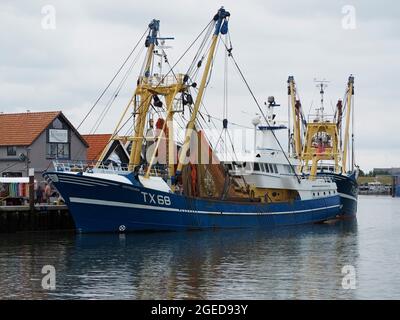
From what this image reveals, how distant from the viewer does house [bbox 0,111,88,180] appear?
63463 millimetres

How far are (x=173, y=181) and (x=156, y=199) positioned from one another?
8.25ft

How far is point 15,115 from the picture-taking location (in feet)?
221

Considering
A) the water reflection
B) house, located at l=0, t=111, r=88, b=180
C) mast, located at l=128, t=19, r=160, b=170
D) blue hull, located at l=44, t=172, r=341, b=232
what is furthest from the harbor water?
house, located at l=0, t=111, r=88, b=180

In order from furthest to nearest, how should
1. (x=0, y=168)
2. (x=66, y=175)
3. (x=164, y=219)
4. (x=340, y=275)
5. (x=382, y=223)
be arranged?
(x=382, y=223), (x=0, y=168), (x=164, y=219), (x=66, y=175), (x=340, y=275)

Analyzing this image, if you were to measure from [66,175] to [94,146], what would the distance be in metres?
30.0

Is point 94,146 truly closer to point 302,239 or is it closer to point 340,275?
point 302,239

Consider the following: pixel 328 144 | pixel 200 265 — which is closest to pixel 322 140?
pixel 328 144

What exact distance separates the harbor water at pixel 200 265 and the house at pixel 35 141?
1572 centimetres

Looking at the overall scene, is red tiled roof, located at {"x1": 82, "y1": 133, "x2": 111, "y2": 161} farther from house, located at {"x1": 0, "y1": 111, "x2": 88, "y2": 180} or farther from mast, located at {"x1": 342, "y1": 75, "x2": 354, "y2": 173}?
mast, located at {"x1": 342, "y1": 75, "x2": 354, "y2": 173}

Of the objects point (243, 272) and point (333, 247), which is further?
point (333, 247)

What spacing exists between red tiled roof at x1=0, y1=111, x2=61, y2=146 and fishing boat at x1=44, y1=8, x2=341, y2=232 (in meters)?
10.8
